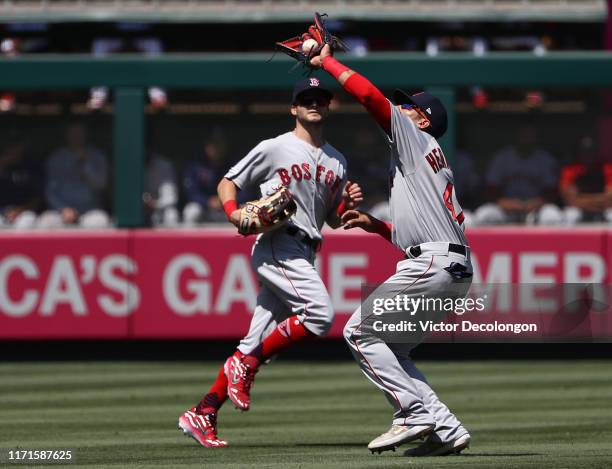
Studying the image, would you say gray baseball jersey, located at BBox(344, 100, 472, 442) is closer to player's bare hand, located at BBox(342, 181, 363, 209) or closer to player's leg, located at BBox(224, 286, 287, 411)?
player's bare hand, located at BBox(342, 181, 363, 209)

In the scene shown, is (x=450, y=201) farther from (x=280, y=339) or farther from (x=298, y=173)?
(x=280, y=339)

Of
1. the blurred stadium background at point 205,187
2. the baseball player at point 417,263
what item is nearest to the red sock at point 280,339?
the baseball player at point 417,263

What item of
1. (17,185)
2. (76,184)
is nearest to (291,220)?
(76,184)

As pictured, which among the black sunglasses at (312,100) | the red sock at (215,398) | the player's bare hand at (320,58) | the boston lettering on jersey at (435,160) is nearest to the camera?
the player's bare hand at (320,58)

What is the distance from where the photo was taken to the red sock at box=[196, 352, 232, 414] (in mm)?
6957

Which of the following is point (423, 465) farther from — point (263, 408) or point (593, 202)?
point (593, 202)

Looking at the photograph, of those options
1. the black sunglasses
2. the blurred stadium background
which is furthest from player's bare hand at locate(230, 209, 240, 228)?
the blurred stadium background

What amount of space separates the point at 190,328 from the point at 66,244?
52.7 inches

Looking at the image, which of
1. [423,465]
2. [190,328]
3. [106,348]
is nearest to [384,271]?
[190,328]

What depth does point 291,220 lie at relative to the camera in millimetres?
7094

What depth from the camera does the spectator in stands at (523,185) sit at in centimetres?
1141

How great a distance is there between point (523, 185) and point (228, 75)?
2.86 m

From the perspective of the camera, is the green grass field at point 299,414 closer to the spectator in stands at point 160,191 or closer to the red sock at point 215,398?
the red sock at point 215,398

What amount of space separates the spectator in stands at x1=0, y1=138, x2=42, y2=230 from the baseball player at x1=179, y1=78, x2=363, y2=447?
4.67 meters
